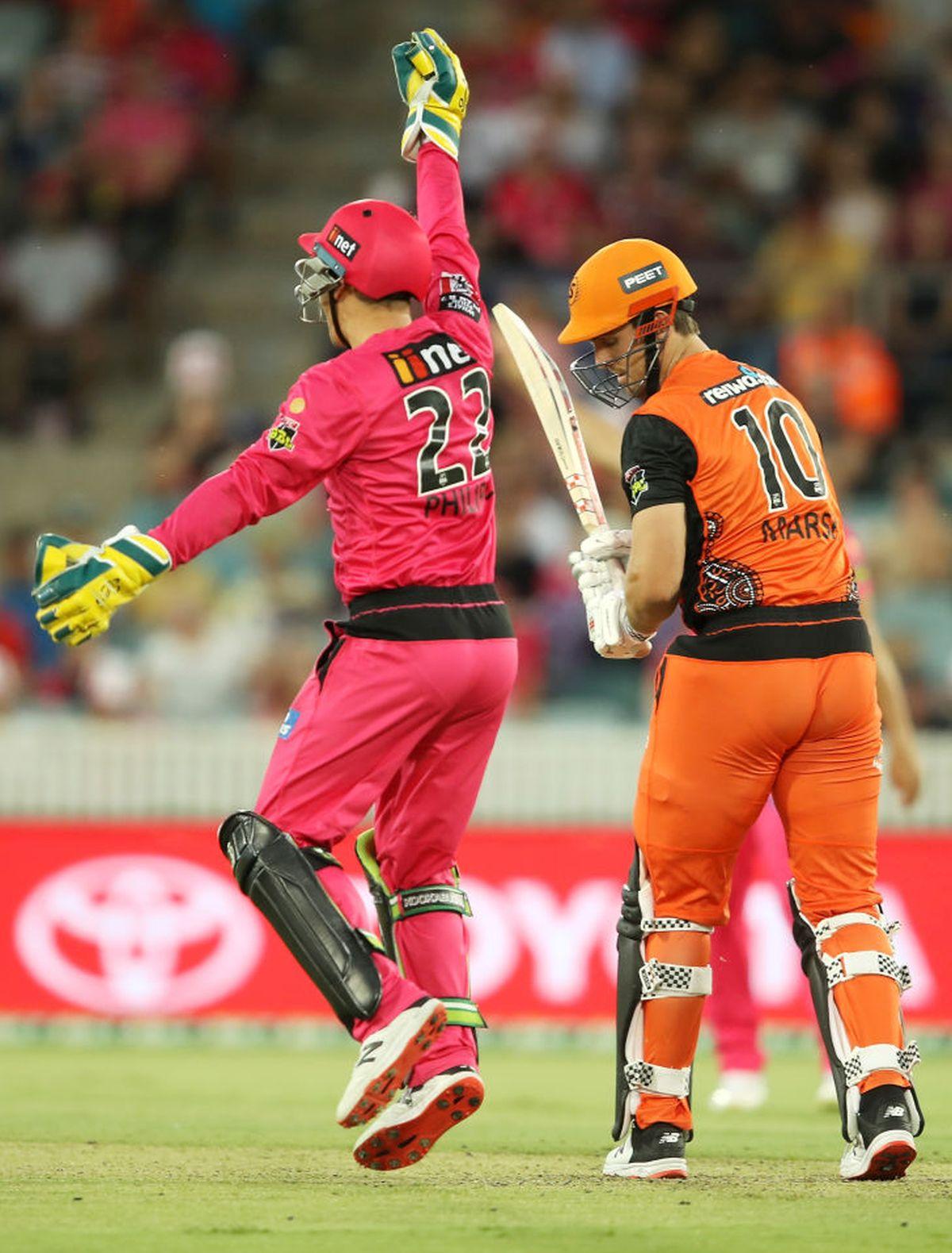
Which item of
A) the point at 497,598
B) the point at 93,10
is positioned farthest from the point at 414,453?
the point at 93,10

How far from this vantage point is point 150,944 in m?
11.0

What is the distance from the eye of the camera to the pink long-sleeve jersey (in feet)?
20.0

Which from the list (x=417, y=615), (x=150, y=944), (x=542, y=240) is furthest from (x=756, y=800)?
(x=542, y=240)

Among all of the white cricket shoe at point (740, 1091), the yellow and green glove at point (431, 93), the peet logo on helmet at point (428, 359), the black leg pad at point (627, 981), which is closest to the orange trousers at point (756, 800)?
the black leg pad at point (627, 981)

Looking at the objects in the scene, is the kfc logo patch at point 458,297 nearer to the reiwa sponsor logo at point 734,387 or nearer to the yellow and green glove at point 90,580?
the reiwa sponsor logo at point 734,387

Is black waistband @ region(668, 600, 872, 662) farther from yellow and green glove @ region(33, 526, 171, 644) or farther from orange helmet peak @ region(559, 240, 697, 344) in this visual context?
yellow and green glove @ region(33, 526, 171, 644)

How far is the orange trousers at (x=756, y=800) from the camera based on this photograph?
5977mm

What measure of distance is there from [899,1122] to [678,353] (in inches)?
85.4

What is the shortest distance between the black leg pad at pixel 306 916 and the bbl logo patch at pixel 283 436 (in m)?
1.01

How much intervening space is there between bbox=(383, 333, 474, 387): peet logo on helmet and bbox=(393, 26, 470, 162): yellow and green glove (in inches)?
36.9

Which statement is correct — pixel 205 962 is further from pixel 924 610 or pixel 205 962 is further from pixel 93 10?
pixel 93 10

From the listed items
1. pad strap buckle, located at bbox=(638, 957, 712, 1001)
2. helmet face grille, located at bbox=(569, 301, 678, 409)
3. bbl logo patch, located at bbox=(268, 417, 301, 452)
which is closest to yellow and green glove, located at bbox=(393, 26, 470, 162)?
helmet face grille, located at bbox=(569, 301, 678, 409)

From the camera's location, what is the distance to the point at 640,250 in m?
6.18

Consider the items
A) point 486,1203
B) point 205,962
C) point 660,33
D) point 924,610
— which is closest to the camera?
point 486,1203
